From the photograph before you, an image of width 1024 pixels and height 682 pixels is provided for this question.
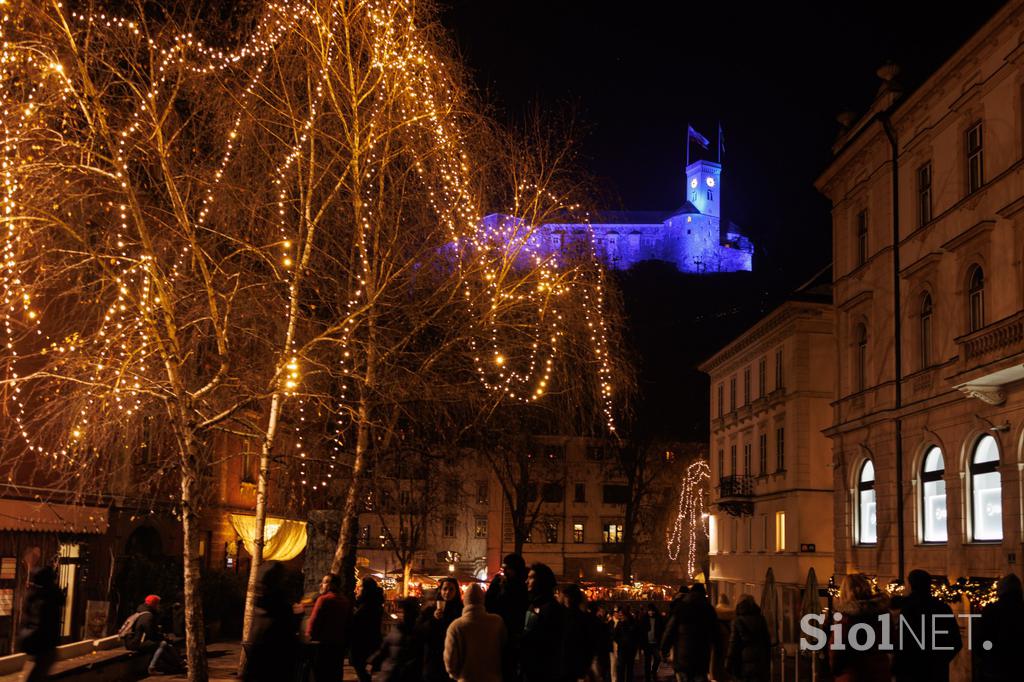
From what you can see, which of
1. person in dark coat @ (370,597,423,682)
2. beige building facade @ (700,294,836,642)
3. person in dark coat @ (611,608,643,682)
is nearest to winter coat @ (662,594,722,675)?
person in dark coat @ (370,597,423,682)

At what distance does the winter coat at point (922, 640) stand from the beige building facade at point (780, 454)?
31.9 m

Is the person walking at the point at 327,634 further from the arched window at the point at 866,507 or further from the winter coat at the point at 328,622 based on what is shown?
the arched window at the point at 866,507

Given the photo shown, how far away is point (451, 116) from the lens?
55.8ft

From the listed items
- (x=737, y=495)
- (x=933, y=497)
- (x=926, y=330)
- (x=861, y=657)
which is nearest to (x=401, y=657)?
(x=861, y=657)

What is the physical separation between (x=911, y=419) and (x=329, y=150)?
18.7 metres

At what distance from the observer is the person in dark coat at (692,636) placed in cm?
1417

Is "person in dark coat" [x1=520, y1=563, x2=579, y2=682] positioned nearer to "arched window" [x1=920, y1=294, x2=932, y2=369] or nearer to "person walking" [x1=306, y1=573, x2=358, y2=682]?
"person walking" [x1=306, y1=573, x2=358, y2=682]

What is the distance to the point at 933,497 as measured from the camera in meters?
28.3

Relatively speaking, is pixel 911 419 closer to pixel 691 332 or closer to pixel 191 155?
pixel 191 155

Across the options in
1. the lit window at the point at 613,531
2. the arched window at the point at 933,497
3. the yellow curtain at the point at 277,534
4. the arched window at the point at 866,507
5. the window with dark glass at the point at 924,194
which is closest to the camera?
the yellow curtain at the point at 277,534

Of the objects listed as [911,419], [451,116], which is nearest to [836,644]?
[451,116]

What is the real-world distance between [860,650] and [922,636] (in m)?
1.30

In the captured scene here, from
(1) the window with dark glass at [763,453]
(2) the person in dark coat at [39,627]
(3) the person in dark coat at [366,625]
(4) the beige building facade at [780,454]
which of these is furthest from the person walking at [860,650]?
(1) the window with dark glass at [763,453]

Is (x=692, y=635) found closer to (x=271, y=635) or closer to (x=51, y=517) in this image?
(x=271, y=635)
